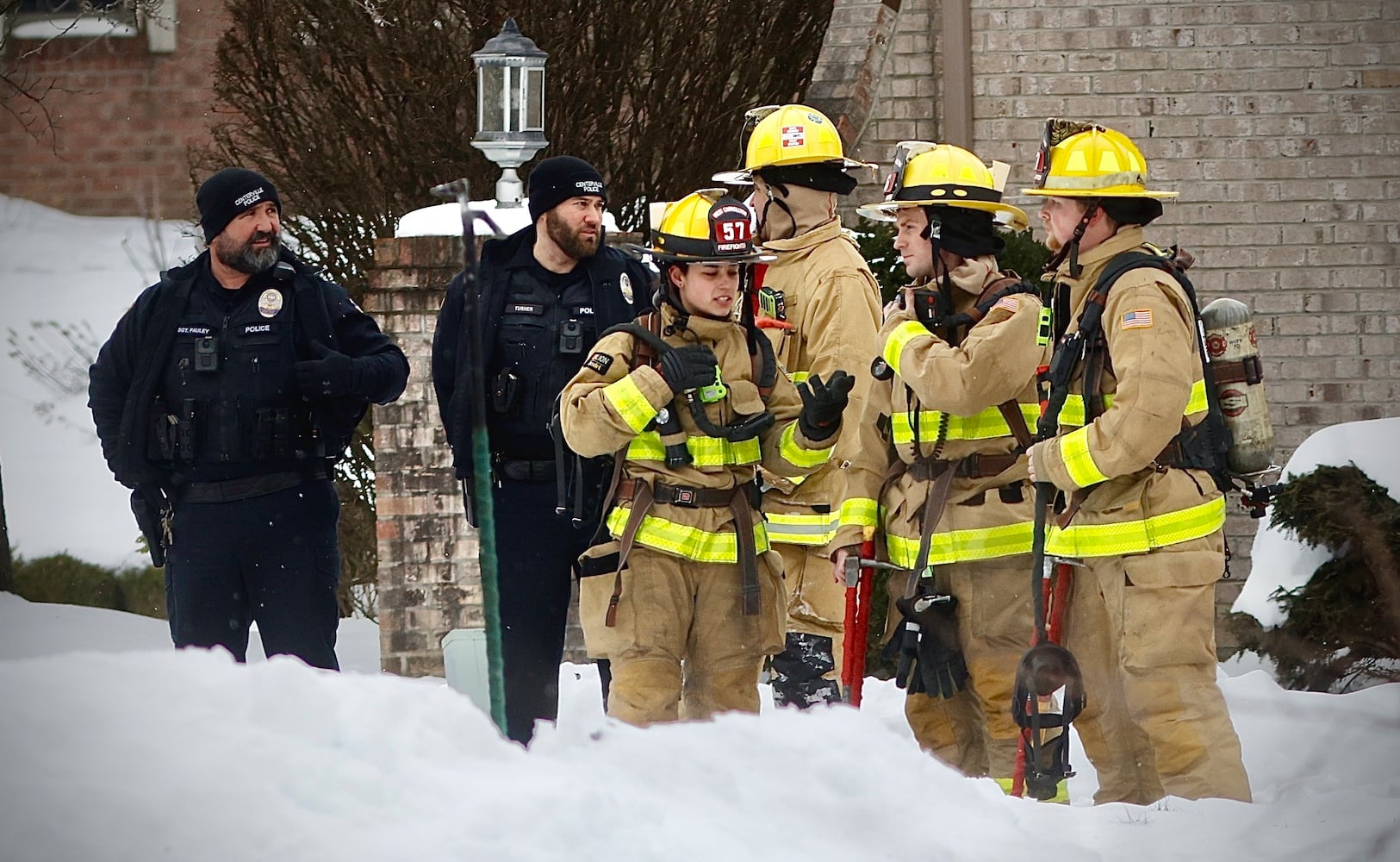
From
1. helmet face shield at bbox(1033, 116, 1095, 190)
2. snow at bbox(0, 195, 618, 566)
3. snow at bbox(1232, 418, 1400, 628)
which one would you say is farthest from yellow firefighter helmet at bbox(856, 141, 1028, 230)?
snow at bbox(0, 195, 618, 566)

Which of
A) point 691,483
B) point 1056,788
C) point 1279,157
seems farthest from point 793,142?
point 1279,157

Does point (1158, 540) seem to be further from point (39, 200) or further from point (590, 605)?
point (39, 200)

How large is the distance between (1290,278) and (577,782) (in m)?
6.38

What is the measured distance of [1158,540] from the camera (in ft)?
14.8

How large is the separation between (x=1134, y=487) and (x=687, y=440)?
1.23 meters

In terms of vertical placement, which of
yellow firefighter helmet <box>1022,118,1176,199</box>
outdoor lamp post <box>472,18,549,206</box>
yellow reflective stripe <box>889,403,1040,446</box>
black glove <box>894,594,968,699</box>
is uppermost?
outdoor lamp post <box>472,18,549,206</box>

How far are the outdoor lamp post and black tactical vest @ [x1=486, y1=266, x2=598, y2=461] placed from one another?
6.78 feet

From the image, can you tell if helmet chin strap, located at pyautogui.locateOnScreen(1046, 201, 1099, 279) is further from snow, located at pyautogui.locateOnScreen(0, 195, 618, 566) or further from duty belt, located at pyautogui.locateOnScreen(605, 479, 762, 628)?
snow, located at pyautogui.locateOnScreen(0, 195, 618, 566)

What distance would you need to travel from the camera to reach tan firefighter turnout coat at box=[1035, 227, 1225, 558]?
437 centimetres

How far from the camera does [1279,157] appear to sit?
8.55 metres

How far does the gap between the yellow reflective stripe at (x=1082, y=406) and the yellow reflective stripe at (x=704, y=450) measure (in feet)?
2.85

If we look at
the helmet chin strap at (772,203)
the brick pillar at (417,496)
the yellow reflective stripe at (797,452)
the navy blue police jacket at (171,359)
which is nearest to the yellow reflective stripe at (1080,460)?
the yellow reflective stripe at (797,452)

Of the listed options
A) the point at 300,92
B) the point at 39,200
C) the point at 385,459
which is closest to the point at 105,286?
the point at 39,200

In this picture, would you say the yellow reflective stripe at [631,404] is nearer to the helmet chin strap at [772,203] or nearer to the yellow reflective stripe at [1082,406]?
the yellow reflective stripe at [1082,406]
